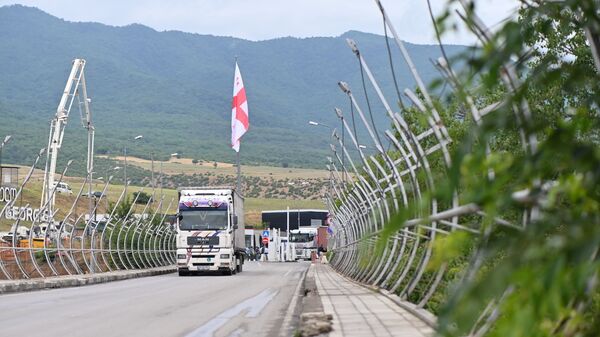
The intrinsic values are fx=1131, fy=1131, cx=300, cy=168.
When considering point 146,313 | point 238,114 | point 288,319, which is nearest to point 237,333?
point 288,319

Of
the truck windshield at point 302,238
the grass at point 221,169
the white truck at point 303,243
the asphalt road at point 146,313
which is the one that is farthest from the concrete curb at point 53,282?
the grass at point 221,169

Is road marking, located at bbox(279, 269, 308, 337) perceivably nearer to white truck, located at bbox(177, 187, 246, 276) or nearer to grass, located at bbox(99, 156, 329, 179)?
white truck, located at bbox(177, 187, 246, 276)

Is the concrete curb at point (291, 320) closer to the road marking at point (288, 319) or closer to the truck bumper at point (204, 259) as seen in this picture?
the road marking at point (288, 319)

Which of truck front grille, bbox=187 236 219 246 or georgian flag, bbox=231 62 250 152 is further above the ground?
georgian flag, bbox=231 62 250 152

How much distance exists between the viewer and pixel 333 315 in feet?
52.3

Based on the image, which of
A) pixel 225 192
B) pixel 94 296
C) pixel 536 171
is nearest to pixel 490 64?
pixel 536 171

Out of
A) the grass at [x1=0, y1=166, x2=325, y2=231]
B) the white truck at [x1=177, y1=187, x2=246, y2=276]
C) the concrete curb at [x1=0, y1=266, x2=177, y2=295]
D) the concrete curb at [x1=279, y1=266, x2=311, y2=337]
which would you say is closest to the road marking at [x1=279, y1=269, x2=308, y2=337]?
the concrete curb at [x1=279, y1=266, x2=311, y2=337]

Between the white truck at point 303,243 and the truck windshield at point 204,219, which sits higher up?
the white truck at point 303,243

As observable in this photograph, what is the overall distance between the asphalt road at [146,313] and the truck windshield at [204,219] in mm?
14916

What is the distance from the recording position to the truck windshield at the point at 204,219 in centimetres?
4362

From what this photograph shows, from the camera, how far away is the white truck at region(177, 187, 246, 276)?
4338 centimetres

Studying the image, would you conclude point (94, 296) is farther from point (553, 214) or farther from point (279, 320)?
point (553, 214)

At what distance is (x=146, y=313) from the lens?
1909 centimetres

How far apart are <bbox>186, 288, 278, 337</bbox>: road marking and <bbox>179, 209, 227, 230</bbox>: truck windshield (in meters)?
14.5
